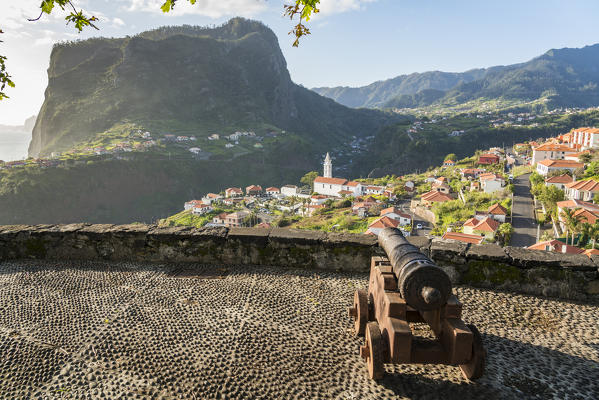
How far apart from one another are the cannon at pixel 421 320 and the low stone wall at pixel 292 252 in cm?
179

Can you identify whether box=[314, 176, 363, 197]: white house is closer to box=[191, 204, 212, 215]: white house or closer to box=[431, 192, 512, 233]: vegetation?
box=[431, 192, 512, 233]: vegetation

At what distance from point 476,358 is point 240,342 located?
177 cm

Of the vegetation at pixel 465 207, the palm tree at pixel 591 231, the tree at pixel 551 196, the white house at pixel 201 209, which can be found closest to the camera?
the palm tree at pixel 591 231

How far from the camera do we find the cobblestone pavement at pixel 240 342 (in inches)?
96.7

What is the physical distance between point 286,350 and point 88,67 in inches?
5638

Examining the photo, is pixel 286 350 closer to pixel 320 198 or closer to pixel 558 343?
pixel 558 343

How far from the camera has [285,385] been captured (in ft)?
8.16

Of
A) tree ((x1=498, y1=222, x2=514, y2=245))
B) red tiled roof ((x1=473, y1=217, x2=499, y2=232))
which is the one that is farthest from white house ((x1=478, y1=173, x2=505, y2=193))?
red tiled roof ((x1=473, y1=217, x2=499, y2=232))

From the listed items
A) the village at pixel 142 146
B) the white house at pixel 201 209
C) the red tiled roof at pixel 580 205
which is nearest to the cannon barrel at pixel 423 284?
the red tiled roof at pixel 580 205

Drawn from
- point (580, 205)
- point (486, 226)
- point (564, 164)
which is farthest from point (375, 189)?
point (580, 205)

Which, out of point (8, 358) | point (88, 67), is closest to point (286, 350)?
point (8, 358)

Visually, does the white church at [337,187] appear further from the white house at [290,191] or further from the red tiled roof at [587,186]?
the red tiled roof at [587,186]

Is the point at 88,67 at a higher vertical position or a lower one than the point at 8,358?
higher

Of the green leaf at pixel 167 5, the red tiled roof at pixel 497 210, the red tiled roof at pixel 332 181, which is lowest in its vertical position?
the red tiled roof at pixel 497 210
